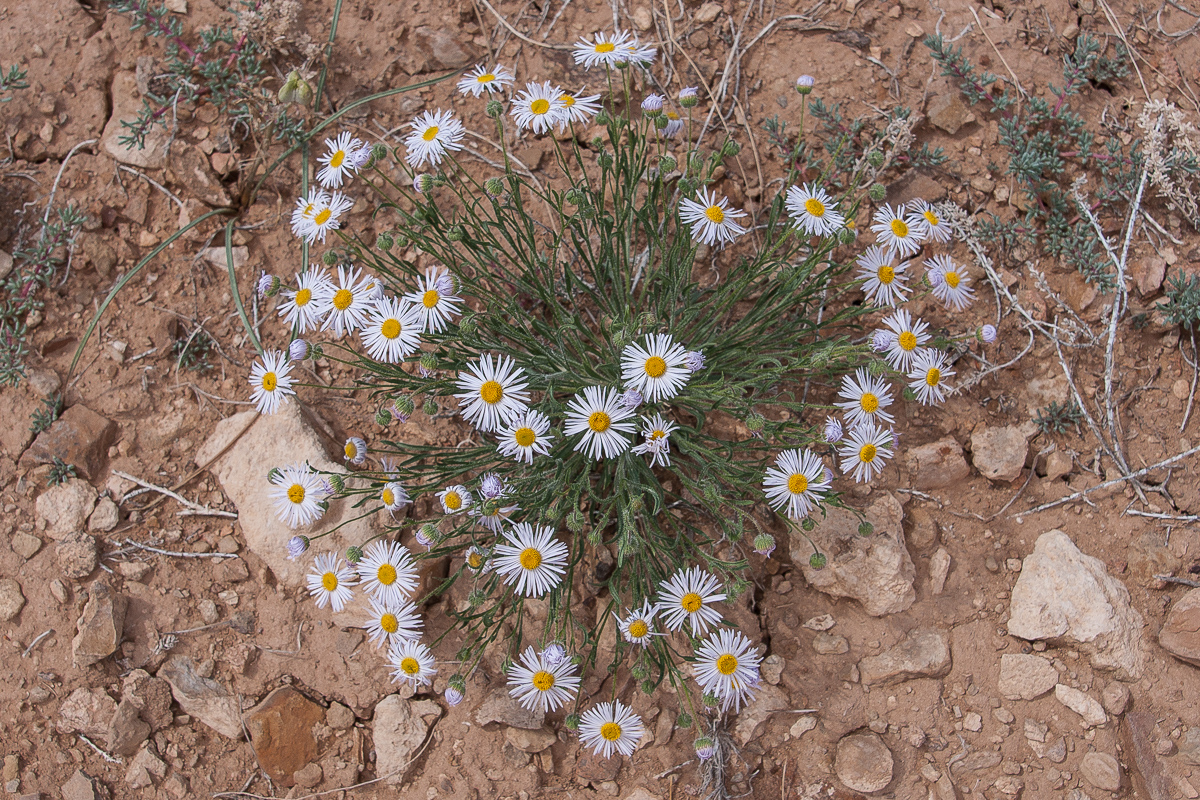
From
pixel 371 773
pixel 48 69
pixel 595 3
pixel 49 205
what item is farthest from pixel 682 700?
pixel 48 69

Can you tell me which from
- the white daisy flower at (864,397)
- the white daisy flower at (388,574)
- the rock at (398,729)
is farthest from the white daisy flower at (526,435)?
the rock at (398,729)

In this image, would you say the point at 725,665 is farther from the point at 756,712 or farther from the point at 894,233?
the point at 894,233

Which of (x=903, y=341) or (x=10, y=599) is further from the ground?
(x=903, y=341)

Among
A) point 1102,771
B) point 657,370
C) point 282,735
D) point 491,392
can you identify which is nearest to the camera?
point 657,370

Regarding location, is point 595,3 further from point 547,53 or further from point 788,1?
point 788,1

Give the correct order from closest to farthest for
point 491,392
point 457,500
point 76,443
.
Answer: point 491,392 < point 457,500 < point 76,443

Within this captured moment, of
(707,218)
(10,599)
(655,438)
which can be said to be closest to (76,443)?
(10,599)

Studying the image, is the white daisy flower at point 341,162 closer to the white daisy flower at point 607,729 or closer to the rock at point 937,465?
the white daisy flower at point 607,729
